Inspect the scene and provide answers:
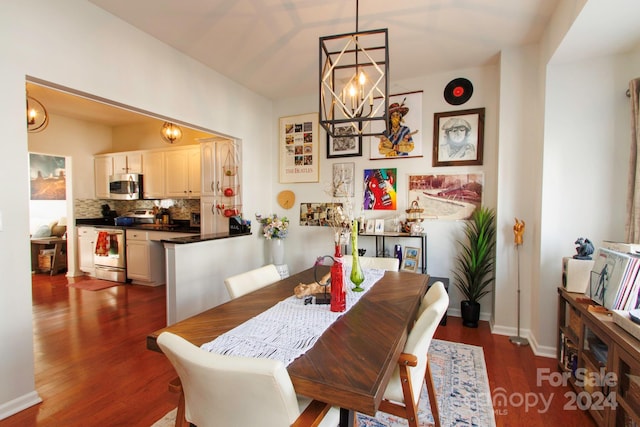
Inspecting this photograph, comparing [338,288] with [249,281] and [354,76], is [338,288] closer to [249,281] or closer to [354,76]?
[249,281]

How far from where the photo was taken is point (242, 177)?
3824 millimetres

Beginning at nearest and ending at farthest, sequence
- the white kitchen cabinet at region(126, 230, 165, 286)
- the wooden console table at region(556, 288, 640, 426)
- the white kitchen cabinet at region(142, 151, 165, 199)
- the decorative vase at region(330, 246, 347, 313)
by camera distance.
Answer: the wooden console table at region(556, 288, 640, 426) → the decorative vase at region(330, 246, 347, 313) → the white kitchen cabinet at region(126, 230, 165, 286) → the white kitchen cabinet at region(142, 151, 165, 199)

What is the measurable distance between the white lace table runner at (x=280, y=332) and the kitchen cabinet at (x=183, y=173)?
3682 mm

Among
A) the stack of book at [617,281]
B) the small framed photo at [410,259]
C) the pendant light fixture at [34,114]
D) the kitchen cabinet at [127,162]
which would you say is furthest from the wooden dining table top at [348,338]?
the kitchen cabinet at [127,162]

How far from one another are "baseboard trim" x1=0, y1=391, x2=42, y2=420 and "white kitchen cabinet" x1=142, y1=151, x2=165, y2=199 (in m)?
3.54

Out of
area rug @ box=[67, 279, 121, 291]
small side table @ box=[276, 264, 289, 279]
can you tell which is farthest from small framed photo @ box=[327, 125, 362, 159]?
area rug @ box=[67, 279, 121, 291]

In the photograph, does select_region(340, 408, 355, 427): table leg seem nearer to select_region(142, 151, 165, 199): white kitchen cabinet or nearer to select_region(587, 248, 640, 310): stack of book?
select_region(587, 248, 640, 310): stack of book

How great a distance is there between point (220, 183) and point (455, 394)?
11.2ft

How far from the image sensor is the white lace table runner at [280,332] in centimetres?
114

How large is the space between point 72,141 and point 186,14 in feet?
14.0

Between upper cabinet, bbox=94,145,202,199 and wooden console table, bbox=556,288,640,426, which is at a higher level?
upper cabinet, bbox=94,145,202,199

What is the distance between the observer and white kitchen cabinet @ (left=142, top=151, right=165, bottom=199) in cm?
506

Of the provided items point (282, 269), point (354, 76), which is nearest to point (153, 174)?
point (282, 269)

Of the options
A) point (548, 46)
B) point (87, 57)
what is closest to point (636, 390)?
point (548, 46)
